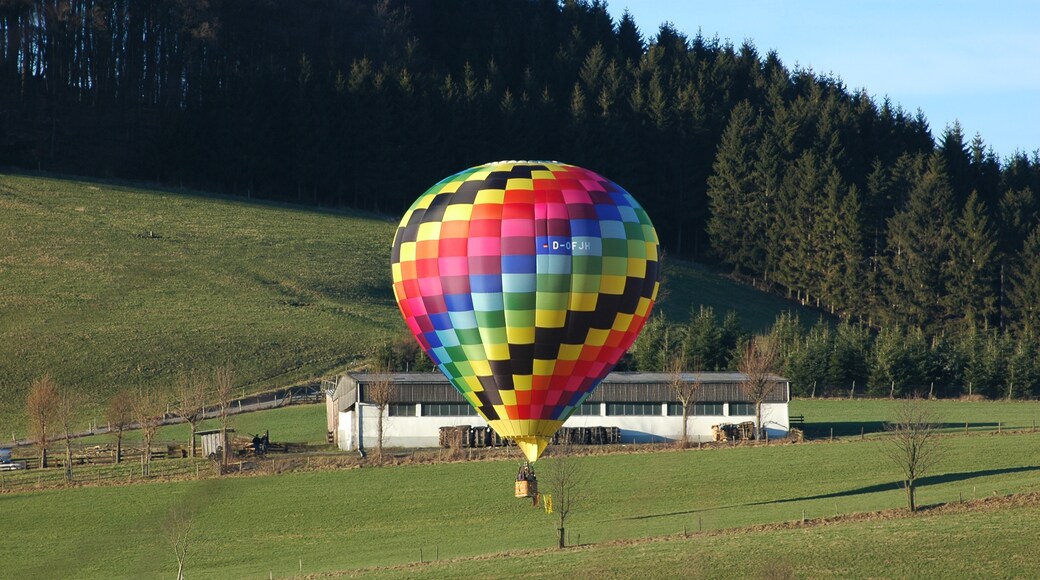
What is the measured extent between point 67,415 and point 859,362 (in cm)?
4325

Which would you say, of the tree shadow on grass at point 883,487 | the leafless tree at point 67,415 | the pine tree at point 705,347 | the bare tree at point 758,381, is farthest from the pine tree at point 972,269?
the leafless tree at point 67,415

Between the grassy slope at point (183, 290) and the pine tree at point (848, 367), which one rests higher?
the grassy slope at point (183, 290)

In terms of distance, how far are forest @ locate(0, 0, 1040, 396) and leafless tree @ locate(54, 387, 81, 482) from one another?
166 ft

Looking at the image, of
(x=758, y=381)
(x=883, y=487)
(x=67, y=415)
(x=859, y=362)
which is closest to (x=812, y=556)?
(x=883, y=487)

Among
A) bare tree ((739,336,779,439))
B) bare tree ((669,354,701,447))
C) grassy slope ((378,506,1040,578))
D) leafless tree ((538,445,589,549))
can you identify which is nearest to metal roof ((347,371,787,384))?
bare tree ((669,354,701,447))

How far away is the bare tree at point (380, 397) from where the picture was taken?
67000 millimetres

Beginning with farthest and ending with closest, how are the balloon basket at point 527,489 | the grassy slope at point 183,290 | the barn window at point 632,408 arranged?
the grassy slope at point 183,290 → the barn window at point 632,408 → the balloon basket at point 527,489

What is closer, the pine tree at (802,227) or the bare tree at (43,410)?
the bare tree at (43,410)

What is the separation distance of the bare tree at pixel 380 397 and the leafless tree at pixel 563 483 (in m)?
7.80

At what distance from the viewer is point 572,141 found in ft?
438

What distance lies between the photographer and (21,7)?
138 meters

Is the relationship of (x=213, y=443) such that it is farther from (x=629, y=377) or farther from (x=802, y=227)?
(x=802, y=227)

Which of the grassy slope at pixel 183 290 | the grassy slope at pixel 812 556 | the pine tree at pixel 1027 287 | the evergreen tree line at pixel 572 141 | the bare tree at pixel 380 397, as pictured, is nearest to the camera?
the grassy slope at pixel 812 556

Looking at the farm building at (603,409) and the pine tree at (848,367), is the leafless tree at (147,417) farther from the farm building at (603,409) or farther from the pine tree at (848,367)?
the pine tree at (848,367)
